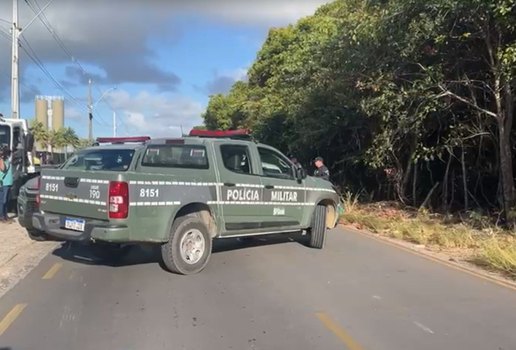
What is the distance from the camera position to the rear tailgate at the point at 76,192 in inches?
328

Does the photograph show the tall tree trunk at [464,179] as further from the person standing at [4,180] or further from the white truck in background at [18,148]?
the person standing at [4,180]

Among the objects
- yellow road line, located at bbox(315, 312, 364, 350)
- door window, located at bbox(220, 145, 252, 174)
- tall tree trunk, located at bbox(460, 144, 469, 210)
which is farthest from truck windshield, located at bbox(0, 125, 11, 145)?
yellow road line, located at bbox(315, 312, 364, 350)


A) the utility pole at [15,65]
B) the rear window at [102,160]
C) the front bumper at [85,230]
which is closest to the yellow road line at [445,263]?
the front bumper at [85,230]

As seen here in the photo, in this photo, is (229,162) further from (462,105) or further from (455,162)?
(455,162)

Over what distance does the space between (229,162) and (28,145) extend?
9033mm

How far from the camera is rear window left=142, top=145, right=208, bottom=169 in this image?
9880mm

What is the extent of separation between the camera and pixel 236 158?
408 inches

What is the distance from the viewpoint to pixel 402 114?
15.8m

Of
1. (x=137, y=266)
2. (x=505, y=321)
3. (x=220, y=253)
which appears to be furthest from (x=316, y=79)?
(x=505, y=321)

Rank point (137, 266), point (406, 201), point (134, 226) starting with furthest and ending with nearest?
point (406, 201) < point (137, 266) < point (134, 226)

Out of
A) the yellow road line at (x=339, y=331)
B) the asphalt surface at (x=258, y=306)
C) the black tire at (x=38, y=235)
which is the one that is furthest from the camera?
the black tire at (x=38, y=235)

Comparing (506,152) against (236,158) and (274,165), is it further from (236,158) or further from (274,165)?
(236,158)

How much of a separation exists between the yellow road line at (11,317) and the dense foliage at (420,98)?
9.08 meters

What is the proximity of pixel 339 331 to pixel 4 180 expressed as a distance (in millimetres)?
11423
